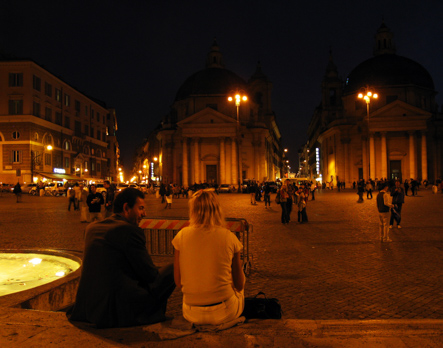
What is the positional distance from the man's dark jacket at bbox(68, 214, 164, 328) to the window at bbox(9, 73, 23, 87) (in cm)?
5763

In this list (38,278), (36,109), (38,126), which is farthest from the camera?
(38,126)

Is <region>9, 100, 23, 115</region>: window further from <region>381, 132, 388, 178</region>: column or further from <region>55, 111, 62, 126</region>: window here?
<region>381, 132, 388, 178</region>: column

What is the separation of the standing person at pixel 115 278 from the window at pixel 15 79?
189 feet

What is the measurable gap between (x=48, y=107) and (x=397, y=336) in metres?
63.0

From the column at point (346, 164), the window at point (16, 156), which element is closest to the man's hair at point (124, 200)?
the window at point (16, 156)

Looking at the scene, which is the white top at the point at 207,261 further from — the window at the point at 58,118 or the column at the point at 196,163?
the window at the point at 58,118

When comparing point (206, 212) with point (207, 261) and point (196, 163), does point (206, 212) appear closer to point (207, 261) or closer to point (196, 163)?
point (207, 261)

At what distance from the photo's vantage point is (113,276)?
380 cm

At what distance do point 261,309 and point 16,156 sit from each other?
57.0m

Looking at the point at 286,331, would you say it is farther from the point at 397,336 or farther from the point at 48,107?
the point at 48,107

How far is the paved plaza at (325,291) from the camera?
3643mm

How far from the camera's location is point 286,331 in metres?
3.84

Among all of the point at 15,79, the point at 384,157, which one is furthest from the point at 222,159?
the point at 15,79

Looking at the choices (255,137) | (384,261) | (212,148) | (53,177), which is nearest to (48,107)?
(53,177)
